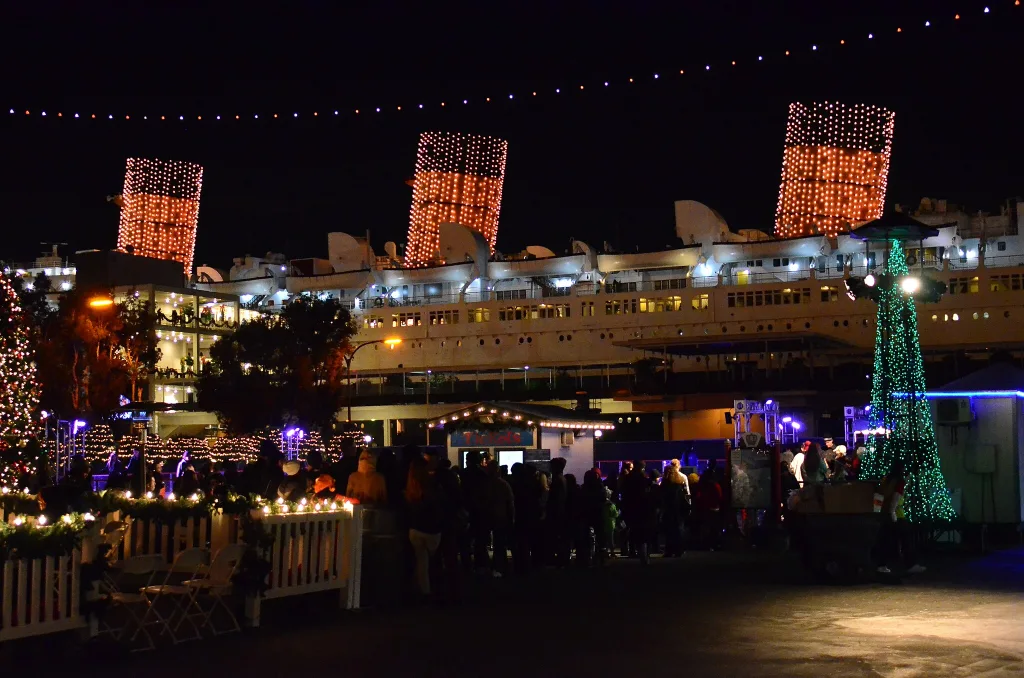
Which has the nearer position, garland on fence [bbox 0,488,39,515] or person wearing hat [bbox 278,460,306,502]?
garland on fence [bbox 0,488,39,515]

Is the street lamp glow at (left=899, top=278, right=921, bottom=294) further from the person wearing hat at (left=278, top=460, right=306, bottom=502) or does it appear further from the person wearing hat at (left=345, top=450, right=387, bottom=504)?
the person wearing hat at (left=278, top=460, right=306, bottom=502)

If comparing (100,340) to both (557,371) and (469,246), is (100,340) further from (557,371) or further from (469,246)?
(469,246)

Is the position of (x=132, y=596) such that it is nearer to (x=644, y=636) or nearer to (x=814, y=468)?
(x=644, y=636)

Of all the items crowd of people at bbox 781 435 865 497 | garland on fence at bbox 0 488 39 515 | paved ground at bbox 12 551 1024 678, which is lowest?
paved ground at bbox 12 551 1024 678

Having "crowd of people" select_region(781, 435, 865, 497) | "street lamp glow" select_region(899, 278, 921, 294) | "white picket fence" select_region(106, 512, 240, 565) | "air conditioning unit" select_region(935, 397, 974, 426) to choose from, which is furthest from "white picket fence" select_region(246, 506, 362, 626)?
"air conditioning unit" select_region(935, 397, 974, 426)

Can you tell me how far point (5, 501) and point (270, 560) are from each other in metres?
1.98

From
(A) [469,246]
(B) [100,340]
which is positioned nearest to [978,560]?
(B) [100,340]

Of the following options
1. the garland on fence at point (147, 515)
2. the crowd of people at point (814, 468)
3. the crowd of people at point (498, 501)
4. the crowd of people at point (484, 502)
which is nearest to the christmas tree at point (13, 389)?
the crowd of people at point (484, 502)

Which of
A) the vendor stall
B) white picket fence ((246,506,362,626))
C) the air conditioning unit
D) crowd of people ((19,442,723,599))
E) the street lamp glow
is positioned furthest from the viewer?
the vendor stall

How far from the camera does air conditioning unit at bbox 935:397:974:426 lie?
57.1 ft

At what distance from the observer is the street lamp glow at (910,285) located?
1702 centimetres

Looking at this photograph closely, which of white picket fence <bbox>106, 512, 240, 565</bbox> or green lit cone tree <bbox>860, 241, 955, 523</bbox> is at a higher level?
green lit cone tree <bbox>860, 241, 955, 523</bbox>

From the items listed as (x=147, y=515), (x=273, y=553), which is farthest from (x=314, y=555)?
(x=147, y=515)

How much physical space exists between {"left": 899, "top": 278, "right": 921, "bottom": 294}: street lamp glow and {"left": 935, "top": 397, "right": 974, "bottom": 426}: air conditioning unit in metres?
1.69
